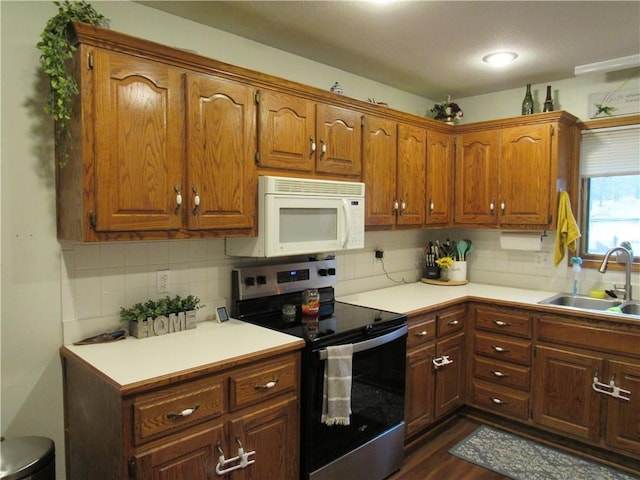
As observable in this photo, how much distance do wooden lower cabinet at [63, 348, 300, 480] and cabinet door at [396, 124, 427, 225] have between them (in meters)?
1.58

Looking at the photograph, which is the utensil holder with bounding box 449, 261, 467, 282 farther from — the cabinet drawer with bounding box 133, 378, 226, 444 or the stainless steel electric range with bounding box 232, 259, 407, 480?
the cabinet drawer with bounding box 133, 378, 226, 444

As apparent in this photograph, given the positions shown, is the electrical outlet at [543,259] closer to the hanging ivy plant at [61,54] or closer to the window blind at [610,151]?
the window blind at [610,151]

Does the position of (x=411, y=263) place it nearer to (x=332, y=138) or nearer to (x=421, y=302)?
(x=421, y=302)

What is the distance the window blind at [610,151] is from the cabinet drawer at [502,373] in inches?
62.2

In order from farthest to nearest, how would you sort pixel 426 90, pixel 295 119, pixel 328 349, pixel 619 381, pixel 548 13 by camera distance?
pixel 426 90, pixel 619 381, pixel 295 119, pixel 548 13, pixel 328 349

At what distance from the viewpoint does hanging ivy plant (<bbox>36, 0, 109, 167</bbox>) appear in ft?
5.57

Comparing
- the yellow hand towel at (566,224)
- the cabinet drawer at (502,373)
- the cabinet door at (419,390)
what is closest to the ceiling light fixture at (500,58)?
the yellow hand towel at (566,224)

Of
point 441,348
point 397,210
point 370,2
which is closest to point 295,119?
point 370,2

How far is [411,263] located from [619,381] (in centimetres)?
170

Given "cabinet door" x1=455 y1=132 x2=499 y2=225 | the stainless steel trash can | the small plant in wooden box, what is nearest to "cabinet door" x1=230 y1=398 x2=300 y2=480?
the small plant in wooden box

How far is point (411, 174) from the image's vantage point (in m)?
3.29

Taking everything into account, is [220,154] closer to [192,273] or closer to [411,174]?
[192,273]

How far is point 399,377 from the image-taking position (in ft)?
8.55

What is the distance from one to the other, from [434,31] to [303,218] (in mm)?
1298
